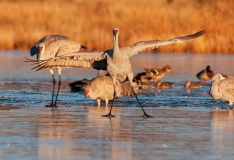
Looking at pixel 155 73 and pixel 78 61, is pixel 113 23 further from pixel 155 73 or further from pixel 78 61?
pixel 78 61

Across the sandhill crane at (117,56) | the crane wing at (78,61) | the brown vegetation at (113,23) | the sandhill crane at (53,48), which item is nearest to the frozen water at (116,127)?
the sandhill crane at (117,56)

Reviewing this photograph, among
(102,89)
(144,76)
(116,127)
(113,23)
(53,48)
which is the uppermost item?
(113,23)

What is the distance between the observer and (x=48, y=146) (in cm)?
781

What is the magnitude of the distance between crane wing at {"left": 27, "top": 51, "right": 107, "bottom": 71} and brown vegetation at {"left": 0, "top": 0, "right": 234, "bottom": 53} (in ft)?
51.0

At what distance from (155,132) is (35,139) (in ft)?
5.58

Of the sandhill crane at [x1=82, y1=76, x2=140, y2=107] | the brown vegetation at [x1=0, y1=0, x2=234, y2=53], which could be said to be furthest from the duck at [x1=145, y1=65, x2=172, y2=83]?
the brown vegetation at [x1=0, y1=0, x2=234, y2=53]

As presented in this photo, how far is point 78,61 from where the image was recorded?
1238 cm

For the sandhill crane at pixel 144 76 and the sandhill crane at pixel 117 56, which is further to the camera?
the sandhill crane at pixel 144 76

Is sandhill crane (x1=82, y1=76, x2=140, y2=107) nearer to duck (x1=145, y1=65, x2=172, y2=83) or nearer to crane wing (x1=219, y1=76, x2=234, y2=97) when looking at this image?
crane wing (x1=219, y1=76, x2=234, y2=97)

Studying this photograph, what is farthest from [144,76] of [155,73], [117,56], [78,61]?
[117,56]

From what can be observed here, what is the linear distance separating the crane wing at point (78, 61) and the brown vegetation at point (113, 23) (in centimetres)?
1553

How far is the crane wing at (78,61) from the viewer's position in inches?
452

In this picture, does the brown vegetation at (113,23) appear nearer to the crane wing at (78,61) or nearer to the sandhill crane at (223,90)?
the crane wing at (78,61)

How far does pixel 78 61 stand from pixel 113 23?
1813 centimetres
